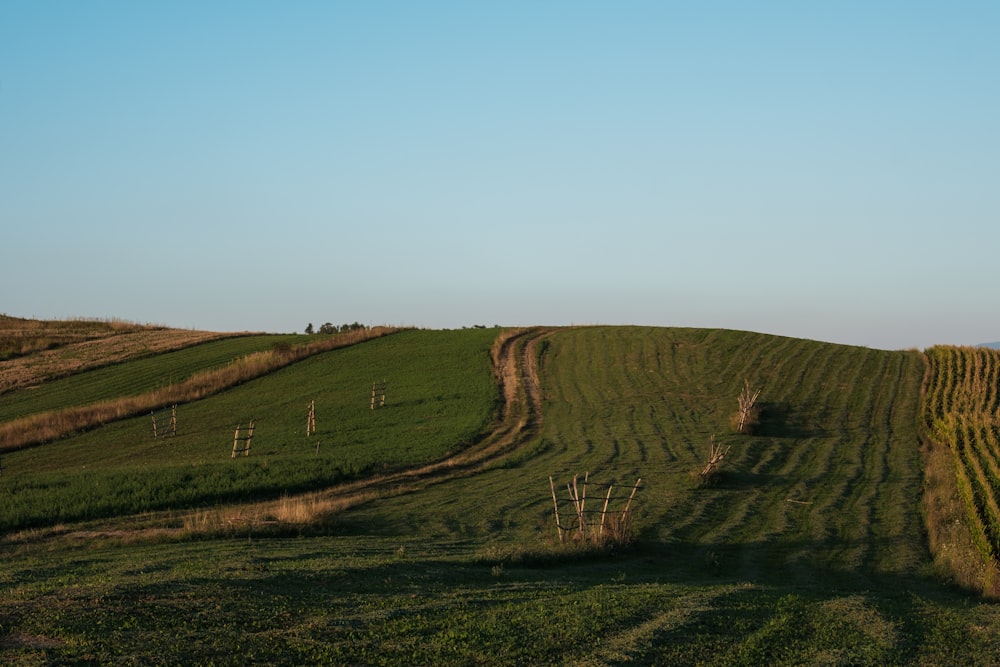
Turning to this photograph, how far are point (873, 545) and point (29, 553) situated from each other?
22.1 metres

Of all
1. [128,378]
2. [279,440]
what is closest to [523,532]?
[279,440]

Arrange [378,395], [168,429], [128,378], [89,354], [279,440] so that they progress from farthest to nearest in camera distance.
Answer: [89,354] < [128,378] < [378,395] < [168,429] < [279,440]

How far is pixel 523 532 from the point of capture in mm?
24781

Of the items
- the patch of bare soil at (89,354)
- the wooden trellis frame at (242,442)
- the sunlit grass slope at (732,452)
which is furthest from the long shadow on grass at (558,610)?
the patch of bare soil at (89,354)

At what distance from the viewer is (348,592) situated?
47.9 ft

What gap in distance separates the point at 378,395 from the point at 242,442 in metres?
11.2

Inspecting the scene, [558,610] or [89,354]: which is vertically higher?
[89,354]

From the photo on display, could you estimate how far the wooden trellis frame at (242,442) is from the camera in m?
38.5

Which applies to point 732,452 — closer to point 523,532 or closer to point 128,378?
point 523,532

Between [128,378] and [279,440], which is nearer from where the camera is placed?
[279,440]

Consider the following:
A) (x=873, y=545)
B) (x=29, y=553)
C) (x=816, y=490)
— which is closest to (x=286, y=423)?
(x=29, y=553)

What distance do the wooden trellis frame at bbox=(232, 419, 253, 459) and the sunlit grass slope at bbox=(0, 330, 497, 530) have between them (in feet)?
1.27

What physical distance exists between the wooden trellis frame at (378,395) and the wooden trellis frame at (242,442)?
7.53 meters

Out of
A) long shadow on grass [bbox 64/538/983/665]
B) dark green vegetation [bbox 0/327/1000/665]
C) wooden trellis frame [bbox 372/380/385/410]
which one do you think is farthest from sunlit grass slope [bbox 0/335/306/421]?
long shadow on grass [bbox 64/538/983/665]
